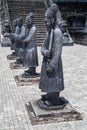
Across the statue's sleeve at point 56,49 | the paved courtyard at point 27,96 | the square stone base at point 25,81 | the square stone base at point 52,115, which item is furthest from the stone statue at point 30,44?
the square stone base at point 52,115

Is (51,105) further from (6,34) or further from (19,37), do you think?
(6,34)

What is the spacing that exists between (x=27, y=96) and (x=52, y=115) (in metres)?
1.87

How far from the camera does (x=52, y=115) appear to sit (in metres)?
6.95

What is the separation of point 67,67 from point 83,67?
0.64 m

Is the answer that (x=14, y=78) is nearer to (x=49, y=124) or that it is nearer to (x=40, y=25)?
(x=49, y=124)

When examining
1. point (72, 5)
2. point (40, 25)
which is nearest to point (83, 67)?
point (40, 25)

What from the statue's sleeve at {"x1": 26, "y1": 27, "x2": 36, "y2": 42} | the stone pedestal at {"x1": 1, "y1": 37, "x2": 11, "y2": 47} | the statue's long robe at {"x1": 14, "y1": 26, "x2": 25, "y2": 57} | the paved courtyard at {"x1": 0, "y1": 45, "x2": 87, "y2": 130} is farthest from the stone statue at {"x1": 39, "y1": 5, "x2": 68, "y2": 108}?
the stone pedestal at {"x1": 1, "y1": 37, "x2": 11, "y2": 47}

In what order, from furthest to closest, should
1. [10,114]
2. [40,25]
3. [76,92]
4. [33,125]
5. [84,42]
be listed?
1. [84,42]
2. [40,25]
3. [76,92]
4. [10,114]
5. [33,125]

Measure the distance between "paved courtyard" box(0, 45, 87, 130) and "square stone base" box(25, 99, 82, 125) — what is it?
4.3 inches

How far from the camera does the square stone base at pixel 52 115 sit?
22.5ft

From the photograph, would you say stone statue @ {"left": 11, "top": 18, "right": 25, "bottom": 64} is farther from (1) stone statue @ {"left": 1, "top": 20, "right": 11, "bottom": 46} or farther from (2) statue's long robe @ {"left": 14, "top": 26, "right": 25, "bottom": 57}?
(1) stone statue @ {"left": 1, "top": 20, "right": 11, "bottom": 46}

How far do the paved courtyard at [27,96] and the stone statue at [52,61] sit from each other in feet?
2.16

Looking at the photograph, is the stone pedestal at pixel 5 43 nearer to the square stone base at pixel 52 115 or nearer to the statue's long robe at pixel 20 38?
the statue's long robe at pixel 20 38

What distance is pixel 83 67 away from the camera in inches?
509
